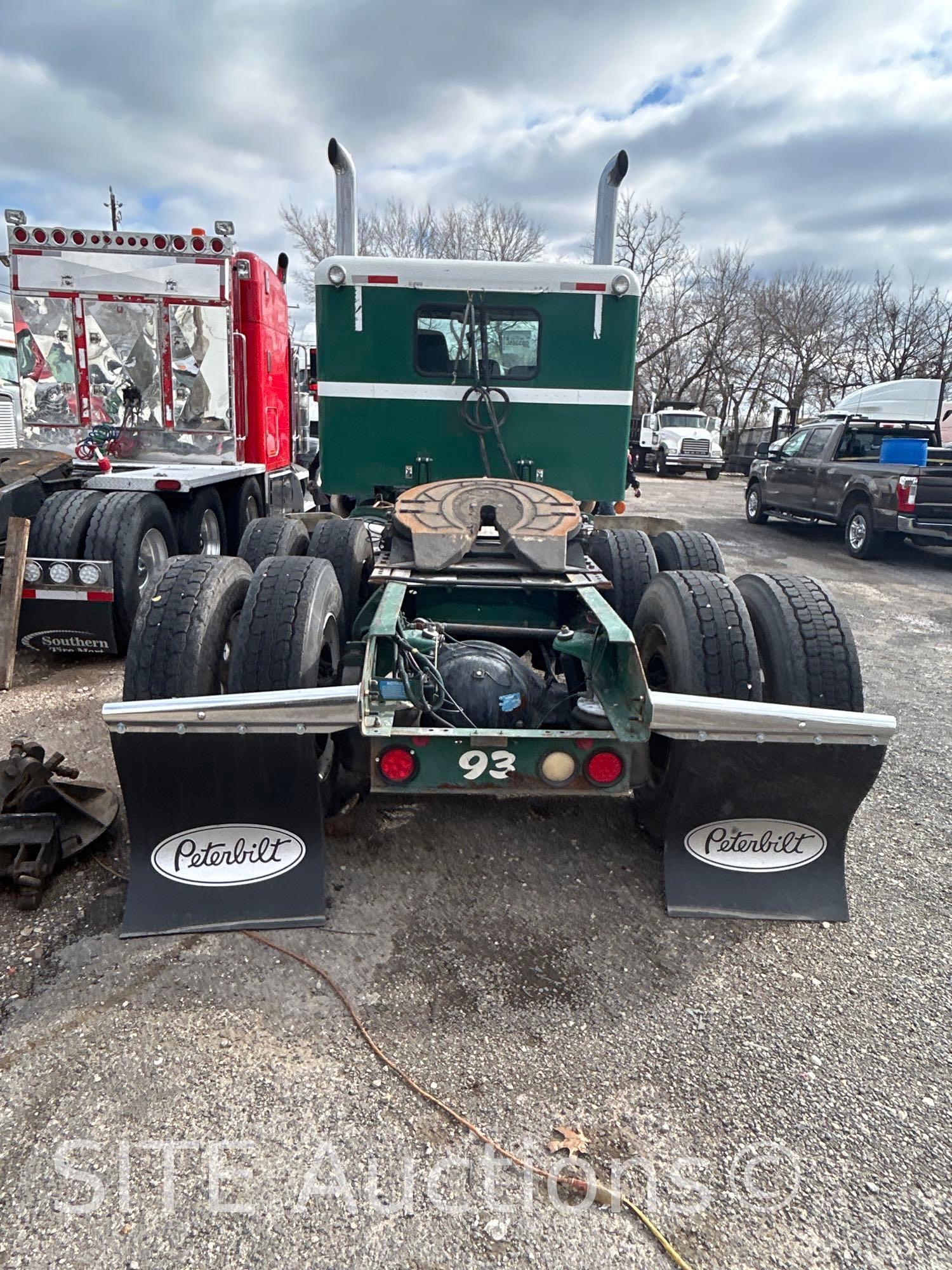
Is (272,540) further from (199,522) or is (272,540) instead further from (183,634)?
(199,522)

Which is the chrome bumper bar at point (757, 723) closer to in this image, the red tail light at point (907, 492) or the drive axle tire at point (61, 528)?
the drive axle tire at point (61, 528)

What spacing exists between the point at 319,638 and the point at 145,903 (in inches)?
46.6

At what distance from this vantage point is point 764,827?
3.04 metres

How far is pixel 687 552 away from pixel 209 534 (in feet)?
15.1

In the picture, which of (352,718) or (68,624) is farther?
(68,624)

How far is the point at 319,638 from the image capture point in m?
3.39

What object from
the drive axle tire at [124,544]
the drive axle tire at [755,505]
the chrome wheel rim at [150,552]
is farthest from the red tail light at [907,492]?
the drive axle tire at [124,544]

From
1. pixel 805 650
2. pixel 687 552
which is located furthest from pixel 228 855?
pixel 687 552

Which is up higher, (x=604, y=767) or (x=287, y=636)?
(x=287, y=636)

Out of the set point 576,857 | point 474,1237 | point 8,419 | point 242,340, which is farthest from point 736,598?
point 8,419

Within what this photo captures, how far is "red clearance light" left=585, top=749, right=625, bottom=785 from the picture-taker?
9.21 feet

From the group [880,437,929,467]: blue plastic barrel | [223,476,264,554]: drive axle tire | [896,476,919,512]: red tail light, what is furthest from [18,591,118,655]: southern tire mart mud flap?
[880,437,929,467]: blue plastic barrel

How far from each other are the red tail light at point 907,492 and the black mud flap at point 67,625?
10388mm

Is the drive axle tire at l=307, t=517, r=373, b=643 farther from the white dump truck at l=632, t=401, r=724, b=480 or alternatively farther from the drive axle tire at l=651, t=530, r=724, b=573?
the white dump truck at l=632, t=401, r=724, b=480
